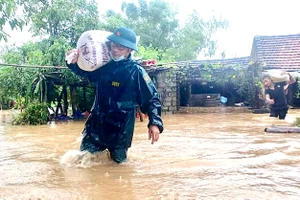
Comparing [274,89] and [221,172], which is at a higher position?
[274,89]

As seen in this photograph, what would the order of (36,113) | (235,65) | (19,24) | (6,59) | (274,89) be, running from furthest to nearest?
(235,65) < (6,59) < (36,113) < (274,89) < (19,24)

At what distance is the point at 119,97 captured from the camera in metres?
4.24

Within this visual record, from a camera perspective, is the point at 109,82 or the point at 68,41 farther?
the point at 68,41

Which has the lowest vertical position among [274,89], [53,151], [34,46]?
[53,151]

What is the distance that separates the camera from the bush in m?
12.5

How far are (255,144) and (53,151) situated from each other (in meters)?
3.26

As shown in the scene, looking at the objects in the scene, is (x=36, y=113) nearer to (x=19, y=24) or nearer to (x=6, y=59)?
(x=6, y=59)

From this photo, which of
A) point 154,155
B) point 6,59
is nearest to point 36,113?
point 6,59

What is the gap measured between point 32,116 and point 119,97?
903cm

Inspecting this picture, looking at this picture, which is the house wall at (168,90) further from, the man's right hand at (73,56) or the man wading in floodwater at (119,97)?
the man's right hand at (73,56)

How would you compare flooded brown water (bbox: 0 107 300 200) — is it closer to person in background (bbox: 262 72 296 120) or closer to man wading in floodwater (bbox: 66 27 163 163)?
man wading in floodwater (bbox: 66 27 163 163)

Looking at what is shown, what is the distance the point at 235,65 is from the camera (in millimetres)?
17297

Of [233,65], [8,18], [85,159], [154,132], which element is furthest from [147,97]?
[233,65]

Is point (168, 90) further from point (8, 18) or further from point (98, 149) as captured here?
point (8, 18)
